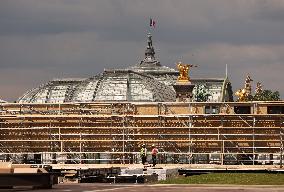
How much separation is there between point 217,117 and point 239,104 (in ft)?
11.8

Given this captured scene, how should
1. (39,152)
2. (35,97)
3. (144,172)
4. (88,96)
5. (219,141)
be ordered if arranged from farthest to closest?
(35,97), (88,96), (39,152), (219,141), (144,172)

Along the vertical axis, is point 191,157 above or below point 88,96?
below

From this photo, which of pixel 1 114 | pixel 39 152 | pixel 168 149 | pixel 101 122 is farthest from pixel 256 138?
pixel 1 114

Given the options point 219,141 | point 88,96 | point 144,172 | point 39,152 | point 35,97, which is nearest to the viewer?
point 144,172

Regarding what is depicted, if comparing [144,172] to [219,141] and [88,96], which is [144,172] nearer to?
Result: [219,141]

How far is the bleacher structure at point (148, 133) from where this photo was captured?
9831 cm

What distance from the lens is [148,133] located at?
10206 cm

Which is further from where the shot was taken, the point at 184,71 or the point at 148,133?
the point at 184,71

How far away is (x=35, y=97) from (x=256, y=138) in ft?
337

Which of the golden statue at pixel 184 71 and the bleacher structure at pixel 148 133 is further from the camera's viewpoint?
the golden statue at pixel 184 71

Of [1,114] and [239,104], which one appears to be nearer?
[239,104]

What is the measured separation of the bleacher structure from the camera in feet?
323

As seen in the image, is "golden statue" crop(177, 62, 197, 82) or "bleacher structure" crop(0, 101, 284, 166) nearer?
"bleacher structure" crop(0, 101, 284, 166)

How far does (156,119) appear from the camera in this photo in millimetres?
102688
